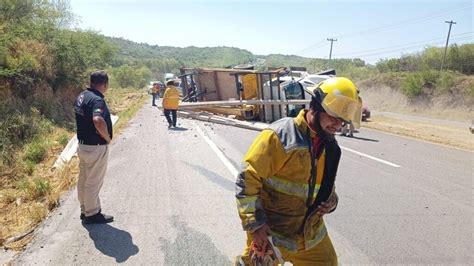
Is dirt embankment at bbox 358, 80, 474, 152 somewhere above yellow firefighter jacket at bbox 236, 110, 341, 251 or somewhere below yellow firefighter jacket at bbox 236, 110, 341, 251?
below

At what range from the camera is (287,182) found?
259 cm

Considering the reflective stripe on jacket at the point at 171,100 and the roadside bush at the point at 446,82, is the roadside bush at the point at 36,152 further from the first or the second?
the roadside bush at the point at 446,82

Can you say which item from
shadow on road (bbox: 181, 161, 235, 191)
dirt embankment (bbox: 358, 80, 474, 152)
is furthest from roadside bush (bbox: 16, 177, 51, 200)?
dirt embankment (bbox: 358, 80, 474, 152)

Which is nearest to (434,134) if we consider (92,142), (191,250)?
(191,250)

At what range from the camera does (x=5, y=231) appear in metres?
5.15

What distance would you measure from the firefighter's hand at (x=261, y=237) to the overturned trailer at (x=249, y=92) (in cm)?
1180

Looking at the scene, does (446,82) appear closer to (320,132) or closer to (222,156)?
(222,156)

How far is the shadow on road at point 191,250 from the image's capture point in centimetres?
405

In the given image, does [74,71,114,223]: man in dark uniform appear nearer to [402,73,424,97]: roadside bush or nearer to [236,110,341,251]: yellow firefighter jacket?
[236,110,341,251]: yellow firefighter jacket

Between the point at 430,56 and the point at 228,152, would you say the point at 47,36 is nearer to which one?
the point at 228,152

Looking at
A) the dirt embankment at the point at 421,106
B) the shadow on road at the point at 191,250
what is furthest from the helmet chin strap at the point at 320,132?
the dirt embankment at the point at 421,106

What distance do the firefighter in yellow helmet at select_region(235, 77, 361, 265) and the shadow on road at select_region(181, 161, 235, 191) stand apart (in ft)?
13.3

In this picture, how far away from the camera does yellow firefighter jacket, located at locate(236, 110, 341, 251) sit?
8.02ft

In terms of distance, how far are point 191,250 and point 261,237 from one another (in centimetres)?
204
